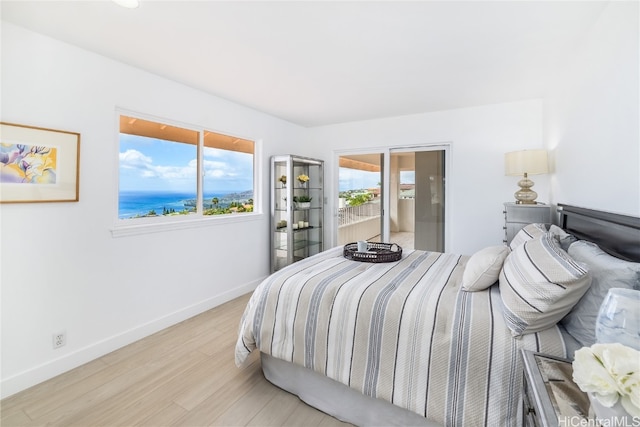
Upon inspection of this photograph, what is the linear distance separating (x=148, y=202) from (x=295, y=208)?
2013mm

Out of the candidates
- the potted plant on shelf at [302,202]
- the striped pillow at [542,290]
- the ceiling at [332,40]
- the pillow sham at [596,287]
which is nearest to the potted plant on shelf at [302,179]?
the potted plant on shelf at [302,202]

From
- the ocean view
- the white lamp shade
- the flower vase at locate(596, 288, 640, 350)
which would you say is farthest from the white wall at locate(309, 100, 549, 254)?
the flower vase at locate(596, 288, 640, 350)

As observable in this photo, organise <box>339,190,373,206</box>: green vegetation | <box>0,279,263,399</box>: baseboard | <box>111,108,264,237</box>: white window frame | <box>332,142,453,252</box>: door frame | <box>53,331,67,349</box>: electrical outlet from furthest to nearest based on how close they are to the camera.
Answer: <box>339,190,373,206</box>: green vegetation < <box>332,142,453,252</box>: door frame < <box>111,108,264,237</box>: white window frame < <box>53,331,67,349</box>: electrical outlet < <box>0,279,263,399</box>: baseboard

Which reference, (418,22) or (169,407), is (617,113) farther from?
(169,407)

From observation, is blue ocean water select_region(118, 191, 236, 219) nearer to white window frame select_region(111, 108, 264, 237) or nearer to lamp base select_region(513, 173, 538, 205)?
white window frame select_region(111, 108, 264, 237)

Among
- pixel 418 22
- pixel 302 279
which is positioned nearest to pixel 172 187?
pixel 302 279

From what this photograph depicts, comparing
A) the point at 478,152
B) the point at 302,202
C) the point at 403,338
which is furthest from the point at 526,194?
the point at 302,202

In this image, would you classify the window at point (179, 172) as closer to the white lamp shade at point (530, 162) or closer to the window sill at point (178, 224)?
the window sill at point (178, 224)

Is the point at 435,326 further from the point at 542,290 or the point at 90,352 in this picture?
the point at 90,352

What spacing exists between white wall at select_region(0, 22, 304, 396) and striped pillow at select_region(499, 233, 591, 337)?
115 inches

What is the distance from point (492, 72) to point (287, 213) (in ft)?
9.57

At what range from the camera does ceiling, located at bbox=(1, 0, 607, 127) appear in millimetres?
1779

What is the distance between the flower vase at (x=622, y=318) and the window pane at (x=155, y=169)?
323 cm

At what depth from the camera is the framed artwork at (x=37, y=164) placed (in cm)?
191
